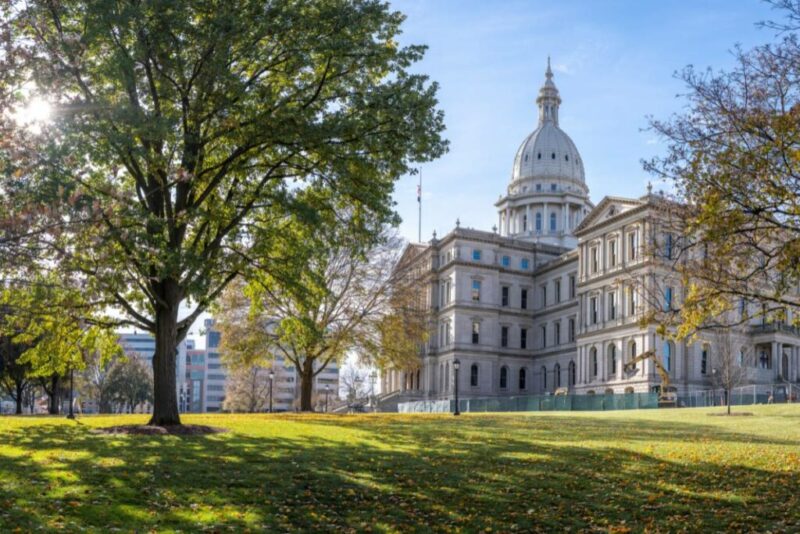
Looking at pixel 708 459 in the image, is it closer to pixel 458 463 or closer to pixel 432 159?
pixel 458 463

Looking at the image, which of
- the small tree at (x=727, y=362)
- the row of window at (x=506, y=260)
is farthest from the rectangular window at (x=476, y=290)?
the small tree at (x=727, y=362)

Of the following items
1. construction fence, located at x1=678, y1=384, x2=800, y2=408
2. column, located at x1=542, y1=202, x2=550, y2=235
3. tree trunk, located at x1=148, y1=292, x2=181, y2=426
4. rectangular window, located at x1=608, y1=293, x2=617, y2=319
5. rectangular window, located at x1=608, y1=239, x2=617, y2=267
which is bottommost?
construction fence, located at x1=678, y1=384, x2=800, y2=408

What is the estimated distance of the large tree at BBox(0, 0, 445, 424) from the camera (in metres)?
18.8

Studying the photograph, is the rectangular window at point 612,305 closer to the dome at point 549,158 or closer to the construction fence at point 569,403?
the construction fence at point 569,403

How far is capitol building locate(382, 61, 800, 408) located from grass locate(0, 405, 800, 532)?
37.0 m

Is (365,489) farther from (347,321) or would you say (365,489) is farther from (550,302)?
(550,302)

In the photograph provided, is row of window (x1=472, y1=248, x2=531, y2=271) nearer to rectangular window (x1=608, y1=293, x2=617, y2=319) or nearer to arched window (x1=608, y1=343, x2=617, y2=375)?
rectangular window (x1=608, y1=293, x2=617, y2=319)

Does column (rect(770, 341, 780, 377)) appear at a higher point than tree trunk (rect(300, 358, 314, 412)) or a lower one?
higher

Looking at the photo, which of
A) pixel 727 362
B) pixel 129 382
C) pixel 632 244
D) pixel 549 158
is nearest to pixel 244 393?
pixel 129 382

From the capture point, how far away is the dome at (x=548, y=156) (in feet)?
426

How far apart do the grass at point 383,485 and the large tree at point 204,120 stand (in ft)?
14.4

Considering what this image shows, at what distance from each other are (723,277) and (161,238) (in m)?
13.5

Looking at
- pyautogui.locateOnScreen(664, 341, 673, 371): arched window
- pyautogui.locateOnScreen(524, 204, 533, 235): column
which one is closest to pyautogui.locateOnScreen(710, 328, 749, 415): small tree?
pyautogui.locateOnScreen(664, 341, 673, 371): arched window

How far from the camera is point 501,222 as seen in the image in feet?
439
